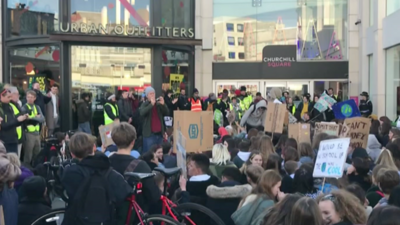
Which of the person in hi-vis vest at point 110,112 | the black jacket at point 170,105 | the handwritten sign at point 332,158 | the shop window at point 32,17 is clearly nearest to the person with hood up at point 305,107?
the black jacket at point 170,105

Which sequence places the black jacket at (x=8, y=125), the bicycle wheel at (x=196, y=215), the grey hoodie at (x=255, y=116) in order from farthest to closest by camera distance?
the grey hoodie at (x=255, y=116)
the black jacket at (x=8, y=125)
the bicycle wheel at (x=196, y=215)

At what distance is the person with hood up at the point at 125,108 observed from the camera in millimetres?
16188

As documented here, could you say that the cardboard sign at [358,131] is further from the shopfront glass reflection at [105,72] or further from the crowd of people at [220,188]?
the shopfront glass reflection at [105,72]

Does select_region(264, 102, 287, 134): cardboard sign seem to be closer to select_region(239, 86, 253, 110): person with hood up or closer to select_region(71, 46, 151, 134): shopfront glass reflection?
select_region(239, 86, 253, 110): person with hood up

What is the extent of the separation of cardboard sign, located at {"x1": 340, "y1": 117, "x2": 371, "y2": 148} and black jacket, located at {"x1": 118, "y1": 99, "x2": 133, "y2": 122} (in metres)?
7.67

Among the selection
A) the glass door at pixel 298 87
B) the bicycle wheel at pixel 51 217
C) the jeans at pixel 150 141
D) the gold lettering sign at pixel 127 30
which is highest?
the gold lettering sign at pixel 127 30

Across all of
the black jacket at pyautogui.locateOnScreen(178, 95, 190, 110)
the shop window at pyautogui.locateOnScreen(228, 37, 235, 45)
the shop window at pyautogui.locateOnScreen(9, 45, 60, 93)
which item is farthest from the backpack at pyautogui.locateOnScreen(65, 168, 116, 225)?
the shop window at pyautogui.locateOnScreen(228, 37, 235, 45)

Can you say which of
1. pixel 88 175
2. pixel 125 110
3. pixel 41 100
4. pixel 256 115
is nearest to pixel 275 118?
pixel 256 115

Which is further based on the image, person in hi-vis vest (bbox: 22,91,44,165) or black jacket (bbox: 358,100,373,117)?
black jacket (bbox: 358,100,373,117)

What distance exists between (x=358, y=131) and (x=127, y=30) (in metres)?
11.3

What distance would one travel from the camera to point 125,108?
16.6 meters

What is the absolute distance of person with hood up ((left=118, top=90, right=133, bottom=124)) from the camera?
1619cm

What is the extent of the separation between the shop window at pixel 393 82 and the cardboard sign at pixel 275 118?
8.86 meters

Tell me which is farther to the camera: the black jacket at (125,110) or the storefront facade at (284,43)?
the storefront facade at (284,43)
